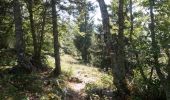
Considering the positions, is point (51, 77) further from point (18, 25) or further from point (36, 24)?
point (36, 24)

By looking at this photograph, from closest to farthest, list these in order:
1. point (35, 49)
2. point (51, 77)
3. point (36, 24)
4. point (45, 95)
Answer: point (45, 95)
point (51, 77)
point (35, 49)
point (36, 24)

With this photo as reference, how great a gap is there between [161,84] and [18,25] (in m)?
8.46

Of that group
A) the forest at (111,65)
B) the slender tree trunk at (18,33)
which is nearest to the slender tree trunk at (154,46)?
the forest at (111,65)

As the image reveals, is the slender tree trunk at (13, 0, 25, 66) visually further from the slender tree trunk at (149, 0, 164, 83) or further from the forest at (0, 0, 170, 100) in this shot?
the slender tree trunk at (149, 0, 164, 83)

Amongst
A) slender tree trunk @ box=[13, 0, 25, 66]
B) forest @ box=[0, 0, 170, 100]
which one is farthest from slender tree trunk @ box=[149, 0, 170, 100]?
slender tree trunk @ box=[13, 0, 25, 66]

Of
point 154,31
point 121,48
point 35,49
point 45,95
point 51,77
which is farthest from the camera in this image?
point 35,49

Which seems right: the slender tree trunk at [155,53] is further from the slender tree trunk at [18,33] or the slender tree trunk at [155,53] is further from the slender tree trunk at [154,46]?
the slender tree trunk at [18,33]

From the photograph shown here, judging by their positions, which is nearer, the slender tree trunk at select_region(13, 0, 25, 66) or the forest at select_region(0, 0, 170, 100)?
the forest at select_region(0, 0, 170, 100)

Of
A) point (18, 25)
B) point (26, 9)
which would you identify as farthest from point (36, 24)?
point (18, 25)

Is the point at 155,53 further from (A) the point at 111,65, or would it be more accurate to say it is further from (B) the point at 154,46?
(A) the point at 111,65

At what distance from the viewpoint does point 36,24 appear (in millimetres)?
24188

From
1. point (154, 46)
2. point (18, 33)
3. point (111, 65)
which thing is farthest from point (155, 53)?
point (18, 33)

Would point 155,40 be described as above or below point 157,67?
above

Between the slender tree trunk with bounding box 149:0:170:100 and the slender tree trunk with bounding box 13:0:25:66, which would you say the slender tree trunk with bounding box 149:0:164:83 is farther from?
the slender tree trunk with bounding box 13:0:25:66
